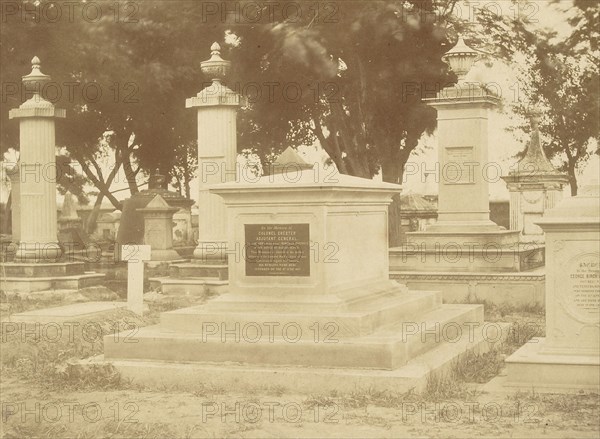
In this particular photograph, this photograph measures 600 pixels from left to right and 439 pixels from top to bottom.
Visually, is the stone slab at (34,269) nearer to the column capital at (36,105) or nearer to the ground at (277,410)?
the column capital at (36,105)

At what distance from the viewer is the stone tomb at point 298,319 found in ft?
29.0

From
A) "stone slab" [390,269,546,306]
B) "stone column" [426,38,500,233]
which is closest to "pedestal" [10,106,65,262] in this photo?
"stone slab" [390,269,546,306]

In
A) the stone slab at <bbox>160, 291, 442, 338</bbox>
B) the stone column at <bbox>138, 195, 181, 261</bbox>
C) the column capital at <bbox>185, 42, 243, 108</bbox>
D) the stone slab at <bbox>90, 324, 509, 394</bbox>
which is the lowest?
the stone slab at <bbox>90, 324, 509, 394</bbox>

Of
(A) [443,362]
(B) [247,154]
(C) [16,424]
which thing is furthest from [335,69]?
(C) [16,424]

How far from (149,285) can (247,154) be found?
585 inches

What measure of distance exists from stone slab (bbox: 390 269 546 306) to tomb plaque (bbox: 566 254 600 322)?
18.9 feet

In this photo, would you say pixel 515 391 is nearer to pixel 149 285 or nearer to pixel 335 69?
pixel 149 285

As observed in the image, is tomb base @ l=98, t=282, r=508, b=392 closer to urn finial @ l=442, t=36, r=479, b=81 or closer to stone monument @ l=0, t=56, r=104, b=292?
urn finial @ l=442, t=36, r=479, b=81

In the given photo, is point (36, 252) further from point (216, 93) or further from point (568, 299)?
point (568, 299)

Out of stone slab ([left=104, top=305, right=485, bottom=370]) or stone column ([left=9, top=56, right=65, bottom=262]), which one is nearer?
stone slab ([left=104, top=305, right=485, bottom=370])

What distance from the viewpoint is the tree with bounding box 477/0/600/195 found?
2859 cm

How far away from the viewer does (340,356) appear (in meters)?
8.87

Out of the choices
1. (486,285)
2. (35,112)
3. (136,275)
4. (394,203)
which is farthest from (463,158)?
(394,203)

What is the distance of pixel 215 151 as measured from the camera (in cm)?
1717
